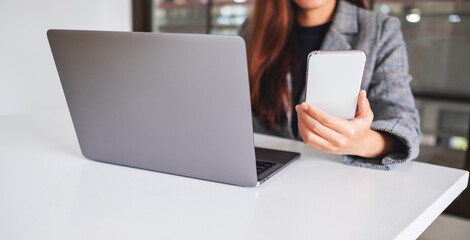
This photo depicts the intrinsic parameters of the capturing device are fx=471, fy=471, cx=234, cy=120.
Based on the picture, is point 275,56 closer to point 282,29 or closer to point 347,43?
point 282,29

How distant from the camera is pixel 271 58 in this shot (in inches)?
53.1

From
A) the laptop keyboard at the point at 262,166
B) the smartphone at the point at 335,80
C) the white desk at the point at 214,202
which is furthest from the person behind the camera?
the laptop keyboard at the point at 262,166

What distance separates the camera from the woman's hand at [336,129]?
725 mm

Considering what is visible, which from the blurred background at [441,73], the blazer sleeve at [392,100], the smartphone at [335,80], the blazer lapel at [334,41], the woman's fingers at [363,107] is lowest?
the blurred background at [441,73]

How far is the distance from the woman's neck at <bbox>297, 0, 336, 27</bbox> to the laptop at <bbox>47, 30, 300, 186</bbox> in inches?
26.7

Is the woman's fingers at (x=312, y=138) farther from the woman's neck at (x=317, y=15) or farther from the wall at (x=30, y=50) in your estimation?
the wall at (x=30, y=50)

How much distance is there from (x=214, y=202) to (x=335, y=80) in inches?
10.0

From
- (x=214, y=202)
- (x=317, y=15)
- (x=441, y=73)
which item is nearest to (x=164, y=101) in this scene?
(x=214, y=202)

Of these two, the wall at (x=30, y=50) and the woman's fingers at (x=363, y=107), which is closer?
the woman's fingers at (x=363, y=107)

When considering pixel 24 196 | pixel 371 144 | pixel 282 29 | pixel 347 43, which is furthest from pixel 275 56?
pixel 24 196

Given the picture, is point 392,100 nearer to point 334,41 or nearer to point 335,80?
point 334,41

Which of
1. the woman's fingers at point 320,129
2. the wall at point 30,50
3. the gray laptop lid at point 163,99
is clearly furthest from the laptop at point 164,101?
the wall at point 30,50

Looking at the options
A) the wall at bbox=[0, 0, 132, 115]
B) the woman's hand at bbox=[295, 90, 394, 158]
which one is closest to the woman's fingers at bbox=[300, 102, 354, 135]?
the woman's hand at bbox=[295, 90, 394, 158]

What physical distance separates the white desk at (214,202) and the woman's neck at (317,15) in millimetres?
595
